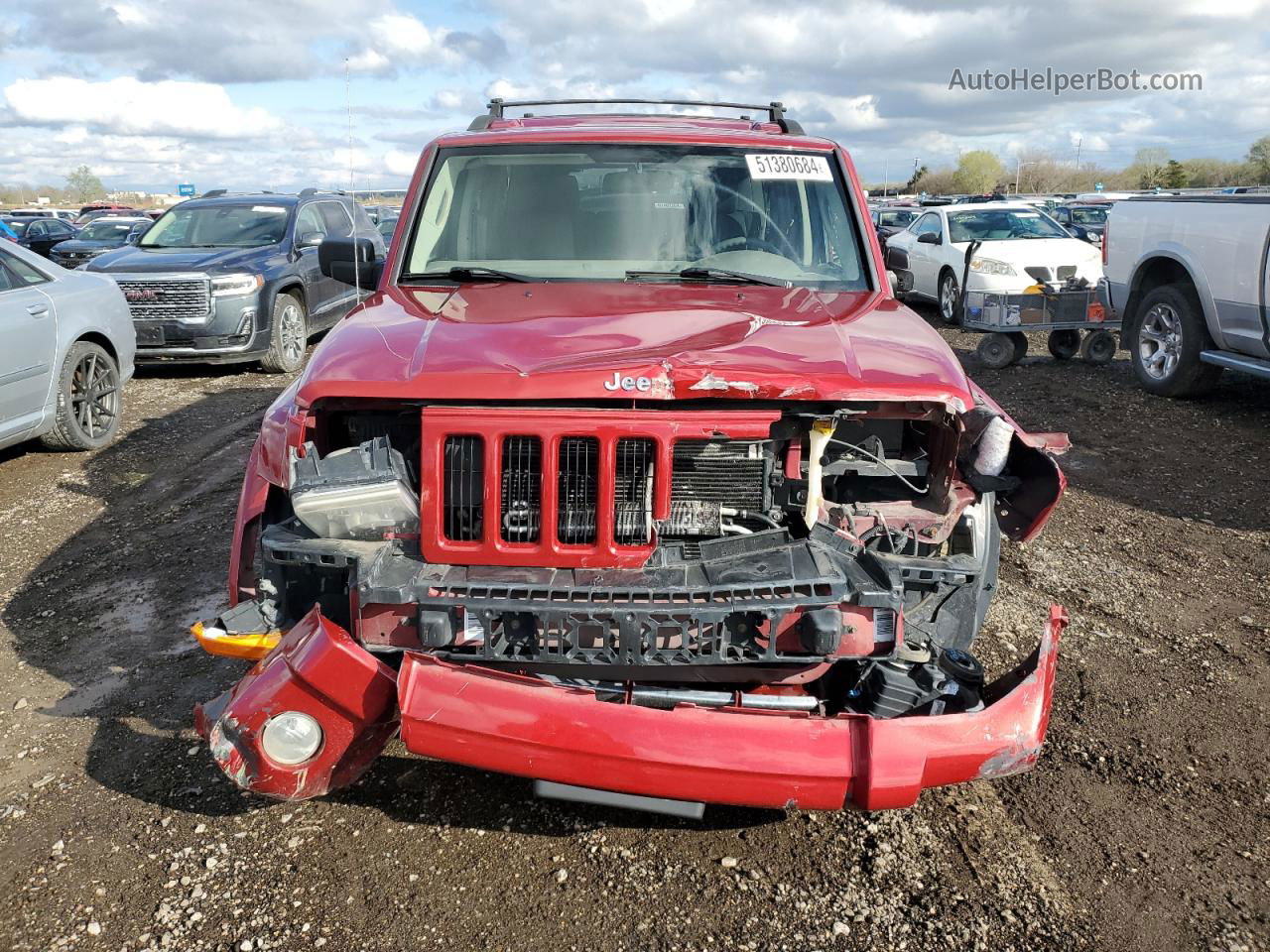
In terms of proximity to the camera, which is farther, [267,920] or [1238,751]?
[1238,751]

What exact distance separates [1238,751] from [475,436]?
9.40 ft

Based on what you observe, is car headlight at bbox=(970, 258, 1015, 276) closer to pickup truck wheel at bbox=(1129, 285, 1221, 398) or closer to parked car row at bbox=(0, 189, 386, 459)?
pickup truck wheel at bbox=(1129, 285, 1221, 398)

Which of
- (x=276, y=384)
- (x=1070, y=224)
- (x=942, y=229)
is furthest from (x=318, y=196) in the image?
(x=1070, y=224)

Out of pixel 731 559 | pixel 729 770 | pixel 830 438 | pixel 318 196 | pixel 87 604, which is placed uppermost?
pixel 318 196

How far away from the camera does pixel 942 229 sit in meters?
14.0

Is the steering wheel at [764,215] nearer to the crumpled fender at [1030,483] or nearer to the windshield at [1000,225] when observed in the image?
the crumpled fender at [1030,483]

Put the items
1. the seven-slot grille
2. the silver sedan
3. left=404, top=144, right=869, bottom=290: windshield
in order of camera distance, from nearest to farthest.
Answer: left=404, top=144, right=869, bottom=290: windshield < the silver sedan < the seven-slot grille

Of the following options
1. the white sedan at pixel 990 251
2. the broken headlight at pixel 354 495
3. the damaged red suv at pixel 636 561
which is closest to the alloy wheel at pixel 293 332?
the white sedan at pixel 990 251

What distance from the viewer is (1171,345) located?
9.01m

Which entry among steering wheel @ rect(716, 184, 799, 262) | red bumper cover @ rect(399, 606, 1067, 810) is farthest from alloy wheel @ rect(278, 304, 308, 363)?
red bumper cover @ rect(399, 606, 1067, 810)

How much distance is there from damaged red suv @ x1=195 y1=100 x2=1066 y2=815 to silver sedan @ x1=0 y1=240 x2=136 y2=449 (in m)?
4.34

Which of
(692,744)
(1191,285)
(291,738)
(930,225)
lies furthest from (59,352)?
(930,225)

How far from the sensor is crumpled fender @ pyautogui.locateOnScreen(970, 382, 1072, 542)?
116 inches

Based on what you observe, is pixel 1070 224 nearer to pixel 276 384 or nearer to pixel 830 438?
pixel 276 384
